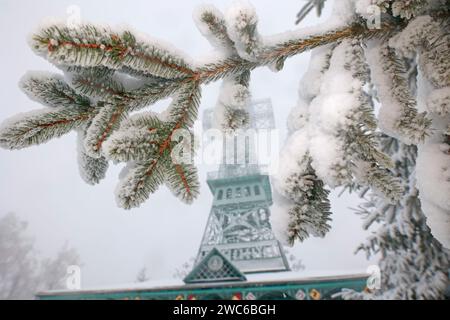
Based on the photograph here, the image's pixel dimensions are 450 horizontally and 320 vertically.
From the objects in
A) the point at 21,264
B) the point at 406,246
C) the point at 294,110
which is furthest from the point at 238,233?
the point at 21,264

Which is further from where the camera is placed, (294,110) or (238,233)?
(238,233)

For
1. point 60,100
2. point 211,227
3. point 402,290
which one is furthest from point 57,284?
point 60,100

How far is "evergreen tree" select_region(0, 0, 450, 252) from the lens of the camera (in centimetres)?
75

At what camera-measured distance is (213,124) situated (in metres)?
1.01

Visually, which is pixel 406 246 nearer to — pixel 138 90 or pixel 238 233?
pixel 138 90

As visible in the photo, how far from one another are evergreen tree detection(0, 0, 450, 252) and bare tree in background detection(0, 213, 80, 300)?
45.5m

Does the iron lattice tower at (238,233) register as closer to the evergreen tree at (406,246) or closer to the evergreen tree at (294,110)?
the evergreen tree at (406,246)

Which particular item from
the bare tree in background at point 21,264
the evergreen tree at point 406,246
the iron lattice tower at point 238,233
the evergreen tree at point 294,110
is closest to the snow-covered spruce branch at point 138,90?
the evergreen tree at point 294,110

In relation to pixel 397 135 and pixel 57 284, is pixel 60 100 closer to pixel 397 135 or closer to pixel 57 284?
pixel 397 135

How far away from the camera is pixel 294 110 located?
3.32 ft

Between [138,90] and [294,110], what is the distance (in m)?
0.52

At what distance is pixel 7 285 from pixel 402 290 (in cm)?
4860

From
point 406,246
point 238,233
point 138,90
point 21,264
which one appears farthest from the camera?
point 21,264

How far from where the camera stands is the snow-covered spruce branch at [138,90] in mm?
787
